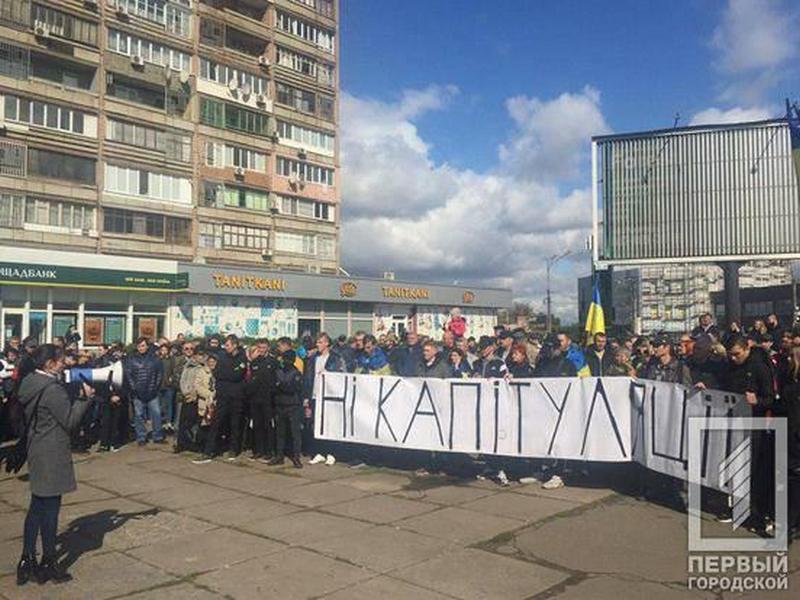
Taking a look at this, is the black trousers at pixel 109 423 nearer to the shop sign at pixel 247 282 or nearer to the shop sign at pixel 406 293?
the shop sign at pixel 247 282

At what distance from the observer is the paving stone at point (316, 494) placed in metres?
8.75

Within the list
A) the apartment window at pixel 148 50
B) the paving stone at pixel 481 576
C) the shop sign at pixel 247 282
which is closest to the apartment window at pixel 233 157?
the apartment window at pixel 148 50

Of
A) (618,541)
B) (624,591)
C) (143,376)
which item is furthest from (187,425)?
(624,591)

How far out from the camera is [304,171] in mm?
59469

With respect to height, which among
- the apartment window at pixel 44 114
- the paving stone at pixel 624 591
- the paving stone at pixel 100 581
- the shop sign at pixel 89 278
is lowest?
the paving stone at pixel 100 581

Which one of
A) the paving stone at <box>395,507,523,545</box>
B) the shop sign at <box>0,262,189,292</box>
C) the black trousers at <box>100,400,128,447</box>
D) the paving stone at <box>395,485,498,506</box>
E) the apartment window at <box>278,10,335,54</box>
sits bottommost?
the paving stone at <box>395,485,498,506</box>

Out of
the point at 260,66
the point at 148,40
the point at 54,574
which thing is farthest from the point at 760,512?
the point at 260,66

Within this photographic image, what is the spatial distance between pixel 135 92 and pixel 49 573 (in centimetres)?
4787

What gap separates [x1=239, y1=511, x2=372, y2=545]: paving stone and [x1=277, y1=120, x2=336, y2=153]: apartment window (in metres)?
52.7

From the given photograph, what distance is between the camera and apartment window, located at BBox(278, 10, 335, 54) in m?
59.0

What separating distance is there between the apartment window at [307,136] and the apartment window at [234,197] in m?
5.86

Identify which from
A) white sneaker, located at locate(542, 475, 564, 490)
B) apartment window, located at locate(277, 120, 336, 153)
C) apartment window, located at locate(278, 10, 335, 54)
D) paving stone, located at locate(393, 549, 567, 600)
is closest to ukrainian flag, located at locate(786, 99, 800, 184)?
white sneaker, located at locate(542, 475, 564, 490)

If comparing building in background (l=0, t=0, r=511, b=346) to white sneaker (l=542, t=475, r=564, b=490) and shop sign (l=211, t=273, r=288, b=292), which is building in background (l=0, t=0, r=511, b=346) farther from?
white sneaker (l=542, t=475, r=564, b=490)

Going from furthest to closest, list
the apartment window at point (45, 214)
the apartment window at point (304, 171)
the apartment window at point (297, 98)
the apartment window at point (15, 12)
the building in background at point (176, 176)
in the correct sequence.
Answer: the apartment window at point (297, 98)
the apartment window at point (304, 171)
the apartment window at point (15, 12)
the apartment window at point (45, 214)
the building in background at point (176, 176)
